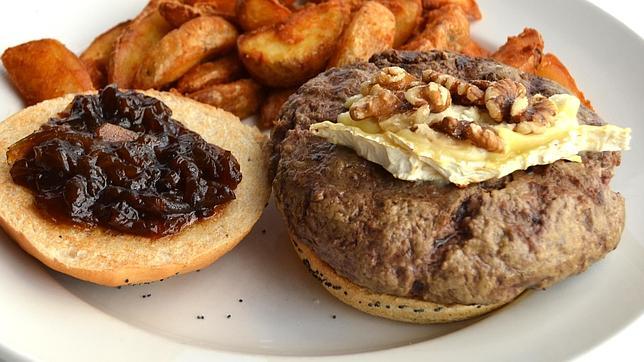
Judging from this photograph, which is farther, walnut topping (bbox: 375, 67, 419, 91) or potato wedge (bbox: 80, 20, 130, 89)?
potato wedge (bbox: 80, 20, 130, 89)

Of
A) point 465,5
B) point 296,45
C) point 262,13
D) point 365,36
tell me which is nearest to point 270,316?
point 296,45

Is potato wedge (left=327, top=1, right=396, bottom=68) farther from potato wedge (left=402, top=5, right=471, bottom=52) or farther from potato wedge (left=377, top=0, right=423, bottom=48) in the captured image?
potato wedge (left=377, top=0, right=423, bottom=48)

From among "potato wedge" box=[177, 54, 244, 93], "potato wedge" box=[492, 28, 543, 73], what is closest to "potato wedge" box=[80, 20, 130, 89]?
"potato wedge" box=[177, 54, 244, 93]

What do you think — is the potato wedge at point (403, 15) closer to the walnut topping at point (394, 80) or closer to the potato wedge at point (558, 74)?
the potato wedge at point (558, 74)

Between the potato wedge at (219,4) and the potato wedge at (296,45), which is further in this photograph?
the potato wedge at (219,4)

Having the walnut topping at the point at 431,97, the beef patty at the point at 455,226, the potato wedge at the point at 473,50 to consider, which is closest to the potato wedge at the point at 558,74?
the potato wedge at the point at 473,50

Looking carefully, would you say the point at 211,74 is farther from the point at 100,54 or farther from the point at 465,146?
the point at 465,146
